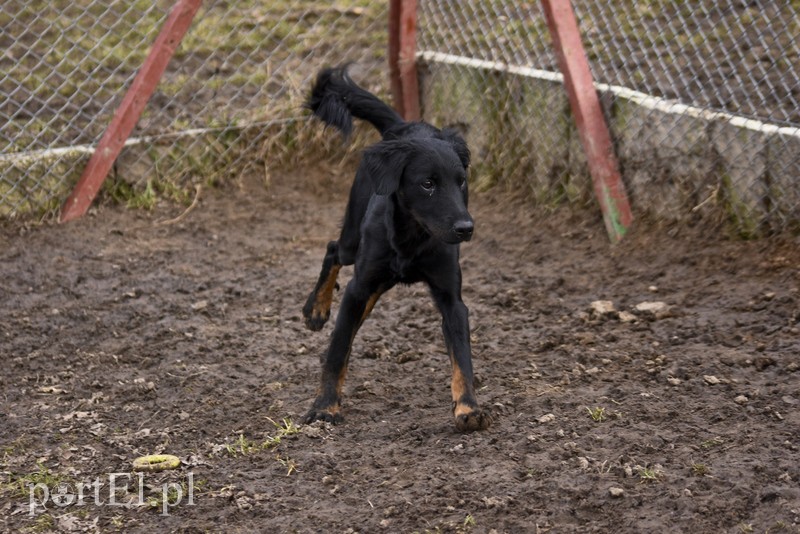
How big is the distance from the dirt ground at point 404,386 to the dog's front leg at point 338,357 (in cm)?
8

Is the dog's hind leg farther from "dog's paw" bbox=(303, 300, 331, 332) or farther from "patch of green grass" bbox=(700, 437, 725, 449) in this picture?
"patch of green grass" bbox=(700, 437, 725, 449)

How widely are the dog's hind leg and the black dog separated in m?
0.45

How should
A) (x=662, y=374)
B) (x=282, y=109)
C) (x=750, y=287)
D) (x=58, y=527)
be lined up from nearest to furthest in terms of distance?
(x=58, y=527) → (x=662, y=374) → (x=750, y=287) → (x=282, y=109)

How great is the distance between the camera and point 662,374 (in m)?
3.99

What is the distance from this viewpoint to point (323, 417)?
3814 mm

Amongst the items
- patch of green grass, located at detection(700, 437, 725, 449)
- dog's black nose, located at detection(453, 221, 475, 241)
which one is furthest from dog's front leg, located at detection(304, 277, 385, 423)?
patch of green grass, located at detection(700, 437, 725, 449)

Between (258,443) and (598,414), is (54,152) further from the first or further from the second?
(598,414)

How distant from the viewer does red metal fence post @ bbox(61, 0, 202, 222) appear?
19.9 feet

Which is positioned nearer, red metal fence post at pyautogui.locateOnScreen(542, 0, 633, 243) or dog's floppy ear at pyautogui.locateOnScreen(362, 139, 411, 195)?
dog's floppy ear at pyautogui.locateOnScreen(362, 139, 411, 195)

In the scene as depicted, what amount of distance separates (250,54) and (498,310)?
3044 millimetres

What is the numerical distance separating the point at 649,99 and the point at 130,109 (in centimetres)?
299

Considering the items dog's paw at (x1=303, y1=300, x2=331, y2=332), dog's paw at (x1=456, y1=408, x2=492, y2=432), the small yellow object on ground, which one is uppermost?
the small yellow object on ground

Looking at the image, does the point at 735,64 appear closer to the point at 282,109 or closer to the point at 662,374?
the point at 662,374

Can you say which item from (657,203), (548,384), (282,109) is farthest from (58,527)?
(282,109)
